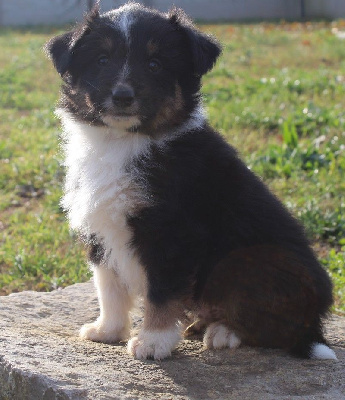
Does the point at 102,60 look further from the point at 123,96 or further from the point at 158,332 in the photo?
the point at 158,332

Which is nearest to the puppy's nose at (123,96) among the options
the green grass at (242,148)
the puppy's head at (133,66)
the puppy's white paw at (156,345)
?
the puppy's head at (133,66)

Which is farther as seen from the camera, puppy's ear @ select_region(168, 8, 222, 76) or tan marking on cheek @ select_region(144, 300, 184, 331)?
puppy's ear @ select_region(168, 8, 222, 76)

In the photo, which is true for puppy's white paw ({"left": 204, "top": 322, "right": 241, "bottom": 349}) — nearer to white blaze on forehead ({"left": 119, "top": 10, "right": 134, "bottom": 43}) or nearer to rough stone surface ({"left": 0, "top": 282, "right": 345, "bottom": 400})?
rough stone surface ({"left": 0, "top": 282, "right": 345, "bottom": 400})

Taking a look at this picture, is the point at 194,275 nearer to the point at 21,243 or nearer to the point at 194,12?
the point at 21,243

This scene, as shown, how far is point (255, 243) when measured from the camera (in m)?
4.09

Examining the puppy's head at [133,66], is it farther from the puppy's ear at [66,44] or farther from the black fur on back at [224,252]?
the black fur on back at [224,252]

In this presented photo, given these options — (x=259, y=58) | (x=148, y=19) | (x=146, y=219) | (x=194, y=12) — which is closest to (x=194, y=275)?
(x=146, y=219)

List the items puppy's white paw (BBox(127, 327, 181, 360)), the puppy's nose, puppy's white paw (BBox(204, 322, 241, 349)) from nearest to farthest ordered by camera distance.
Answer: the puppy's nose
puppy's white paw (BBox(127, 327, 181, 360))
puppy's white paw (BBox(204, 322, 241, 349))

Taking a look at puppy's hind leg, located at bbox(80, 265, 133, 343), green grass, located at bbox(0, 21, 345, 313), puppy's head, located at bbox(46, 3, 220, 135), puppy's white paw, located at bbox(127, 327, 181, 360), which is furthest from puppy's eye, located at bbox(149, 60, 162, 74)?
puppy's white paw, located at bbox(127, 327, 181, 360)

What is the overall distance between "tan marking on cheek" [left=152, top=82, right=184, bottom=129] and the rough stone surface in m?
1.35

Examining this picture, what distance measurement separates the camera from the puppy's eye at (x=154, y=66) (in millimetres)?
4028

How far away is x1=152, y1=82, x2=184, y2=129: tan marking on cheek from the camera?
4.05m

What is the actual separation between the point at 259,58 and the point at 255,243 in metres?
12.3

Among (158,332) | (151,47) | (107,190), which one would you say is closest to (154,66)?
(151,47)
